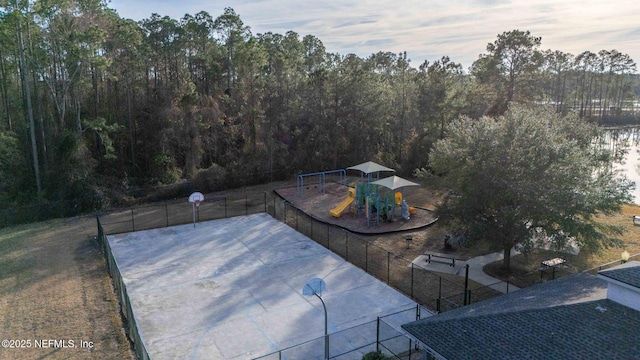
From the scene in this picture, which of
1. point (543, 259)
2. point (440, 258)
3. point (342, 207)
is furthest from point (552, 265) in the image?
point (342, 207)

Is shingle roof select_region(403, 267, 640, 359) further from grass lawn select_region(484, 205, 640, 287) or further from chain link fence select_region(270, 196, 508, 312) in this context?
grass lawn select_region(484, 205, 640, 287)

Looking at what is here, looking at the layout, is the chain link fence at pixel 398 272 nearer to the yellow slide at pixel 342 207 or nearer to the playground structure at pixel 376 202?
the yellow slide at pixel 342 207

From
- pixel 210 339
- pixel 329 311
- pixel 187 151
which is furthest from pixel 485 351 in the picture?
pixel 187 151

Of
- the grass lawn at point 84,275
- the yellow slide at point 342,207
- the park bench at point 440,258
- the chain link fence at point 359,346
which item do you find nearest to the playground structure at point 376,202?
the yellow slide at point 342,207

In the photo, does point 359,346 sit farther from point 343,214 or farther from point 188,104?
point 188,104

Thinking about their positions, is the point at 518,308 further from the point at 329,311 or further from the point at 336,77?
the point at 336,77

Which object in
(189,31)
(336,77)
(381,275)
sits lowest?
(381,275)

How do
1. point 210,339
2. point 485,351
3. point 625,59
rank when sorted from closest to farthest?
point 485,351 < point 210,339 < point 625,59

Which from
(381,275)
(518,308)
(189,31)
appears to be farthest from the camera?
(189,31)

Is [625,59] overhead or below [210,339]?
overhead
